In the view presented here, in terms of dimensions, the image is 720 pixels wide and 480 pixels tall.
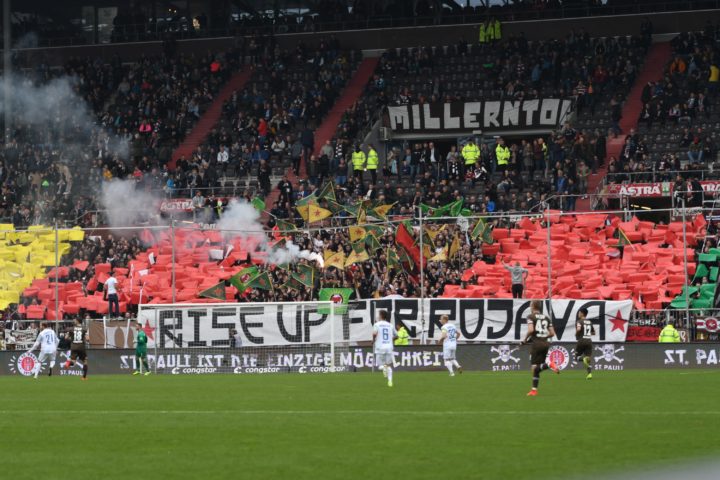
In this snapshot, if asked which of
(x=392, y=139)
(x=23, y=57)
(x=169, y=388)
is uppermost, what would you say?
(x=23, y=57)

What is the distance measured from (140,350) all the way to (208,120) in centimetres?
2385

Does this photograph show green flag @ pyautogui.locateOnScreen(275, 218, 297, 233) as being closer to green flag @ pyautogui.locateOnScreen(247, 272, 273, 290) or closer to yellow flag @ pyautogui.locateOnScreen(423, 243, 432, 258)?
green flag @ pyautogui.locateOnScreen(247, 272, 273, 290)

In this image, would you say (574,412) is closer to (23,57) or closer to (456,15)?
(456,15)

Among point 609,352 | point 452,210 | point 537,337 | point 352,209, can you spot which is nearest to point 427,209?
point 452,210

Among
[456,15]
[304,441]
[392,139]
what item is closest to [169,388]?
[304,441]

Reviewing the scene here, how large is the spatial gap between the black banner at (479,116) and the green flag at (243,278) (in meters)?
15.8

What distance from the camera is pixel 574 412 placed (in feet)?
65.7

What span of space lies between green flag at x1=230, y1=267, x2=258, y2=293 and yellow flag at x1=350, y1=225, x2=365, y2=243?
3.51 metres

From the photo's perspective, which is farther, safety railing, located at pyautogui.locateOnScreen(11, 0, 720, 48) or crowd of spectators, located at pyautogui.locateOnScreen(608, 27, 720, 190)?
safety railing, located at pyautogui.locateOnScreen(11, 0, 720, 48)

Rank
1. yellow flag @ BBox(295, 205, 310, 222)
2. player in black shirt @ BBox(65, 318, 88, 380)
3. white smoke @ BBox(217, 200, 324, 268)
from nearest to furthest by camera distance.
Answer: player in black shirt @ BBox(65, 318, 88, 380), white smoke @ BBox(217, 200, 324, 268), yellow flag @ BBox(295, 205, 310, 222)

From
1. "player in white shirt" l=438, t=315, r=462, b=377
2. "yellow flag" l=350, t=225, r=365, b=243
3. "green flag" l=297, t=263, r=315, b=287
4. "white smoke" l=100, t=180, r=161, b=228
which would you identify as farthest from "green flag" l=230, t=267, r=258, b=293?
"player in white shirt" l=438, t=315, r=462, b=377

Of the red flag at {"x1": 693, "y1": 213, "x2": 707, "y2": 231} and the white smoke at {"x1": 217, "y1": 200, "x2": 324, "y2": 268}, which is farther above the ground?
the red flag at {"x1": 693, "y1": 213, "x2": 707, "y2": 231}

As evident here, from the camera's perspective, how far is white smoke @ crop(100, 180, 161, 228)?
49.3m

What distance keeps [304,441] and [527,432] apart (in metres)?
3.02
